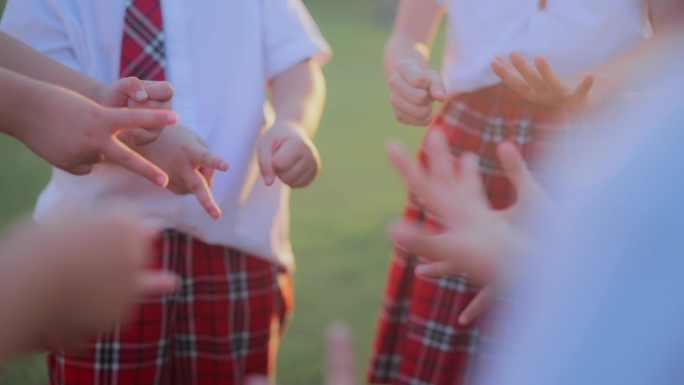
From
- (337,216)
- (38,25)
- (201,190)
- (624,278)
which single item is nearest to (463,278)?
(201,190)

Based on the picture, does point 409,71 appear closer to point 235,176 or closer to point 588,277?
point 235,176

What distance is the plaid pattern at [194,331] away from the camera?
49.0 inches

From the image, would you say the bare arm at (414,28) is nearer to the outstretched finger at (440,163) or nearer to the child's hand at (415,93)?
the child's hand at (415,93)

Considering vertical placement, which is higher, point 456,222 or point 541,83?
point 541,83

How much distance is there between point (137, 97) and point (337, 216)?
2195 mm

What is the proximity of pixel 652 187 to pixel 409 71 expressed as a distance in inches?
29.9

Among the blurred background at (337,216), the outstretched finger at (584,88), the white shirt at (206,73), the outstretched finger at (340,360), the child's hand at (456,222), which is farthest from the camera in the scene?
the blurred background at (337,216)

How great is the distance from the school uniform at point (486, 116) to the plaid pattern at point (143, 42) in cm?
45

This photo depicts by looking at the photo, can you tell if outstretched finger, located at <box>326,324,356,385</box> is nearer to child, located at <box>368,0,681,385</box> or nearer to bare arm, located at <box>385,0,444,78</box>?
child, located at <box>368,0,681,385</box>

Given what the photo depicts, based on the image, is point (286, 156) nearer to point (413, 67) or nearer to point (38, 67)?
point (413, 67)

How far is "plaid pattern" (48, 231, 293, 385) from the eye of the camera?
1.24m

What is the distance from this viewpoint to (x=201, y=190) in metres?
1.08

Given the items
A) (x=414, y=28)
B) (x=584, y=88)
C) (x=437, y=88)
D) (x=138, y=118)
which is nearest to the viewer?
(x=138, y=118)

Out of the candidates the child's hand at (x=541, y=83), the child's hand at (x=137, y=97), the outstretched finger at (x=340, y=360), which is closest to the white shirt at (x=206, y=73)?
the child's hand at (x=137, y=97)
